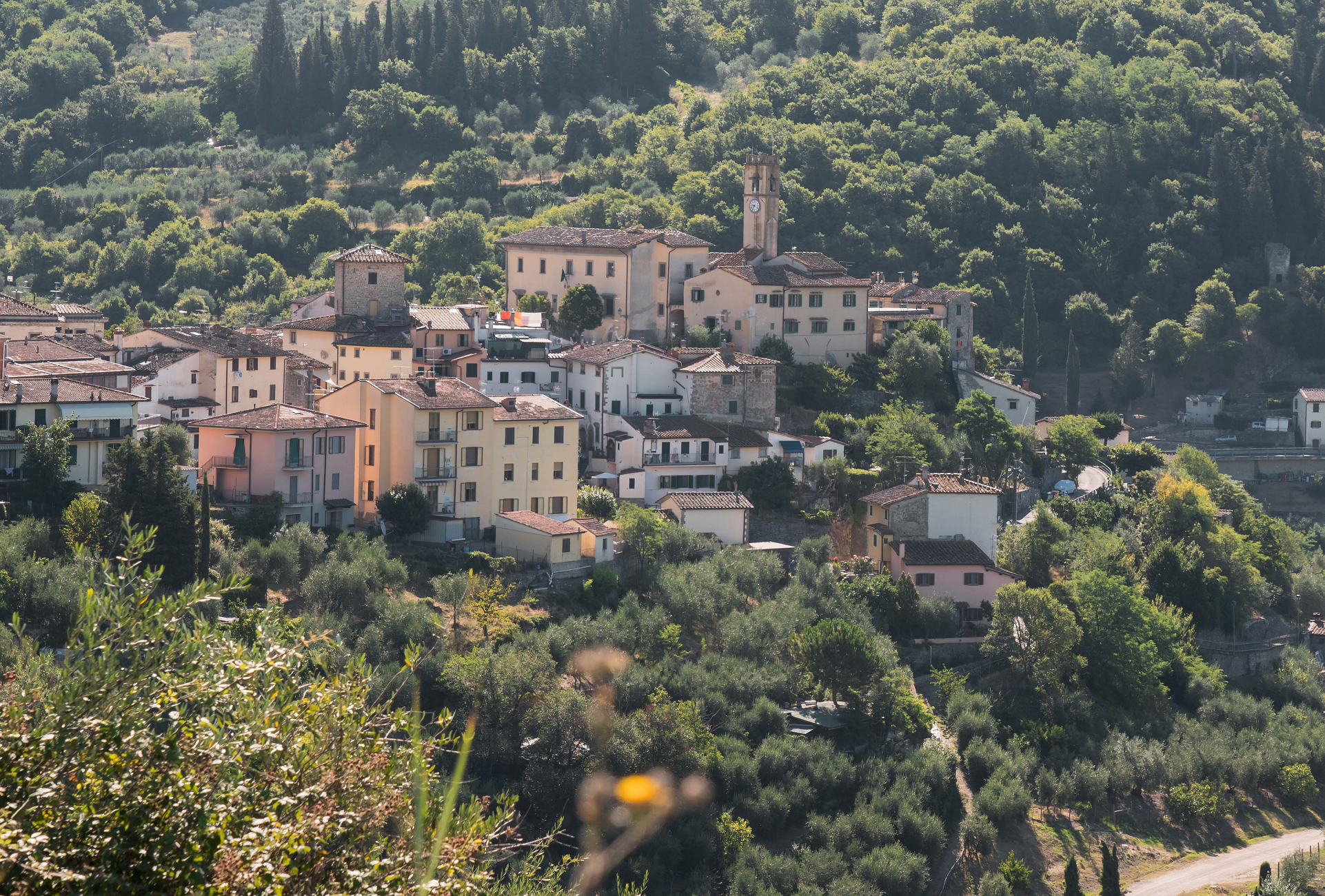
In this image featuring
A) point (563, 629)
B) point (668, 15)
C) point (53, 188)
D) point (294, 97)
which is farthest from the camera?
point (668, 15)

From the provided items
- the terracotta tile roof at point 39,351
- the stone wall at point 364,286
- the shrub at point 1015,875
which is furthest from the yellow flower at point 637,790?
the stone wall at point 364,286

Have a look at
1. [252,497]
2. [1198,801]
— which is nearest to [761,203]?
[252,497]

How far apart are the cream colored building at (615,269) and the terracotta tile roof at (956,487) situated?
15.3 metres

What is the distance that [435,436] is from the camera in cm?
4988

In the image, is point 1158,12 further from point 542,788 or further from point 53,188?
point 542,788

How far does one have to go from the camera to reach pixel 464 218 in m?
94.8

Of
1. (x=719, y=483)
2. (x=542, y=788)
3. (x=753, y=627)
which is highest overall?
(x=719, y=483)

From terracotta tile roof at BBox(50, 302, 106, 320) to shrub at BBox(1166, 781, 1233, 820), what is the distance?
48.8 m

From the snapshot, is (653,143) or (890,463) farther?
(653,143)

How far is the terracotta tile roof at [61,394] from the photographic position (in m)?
45.8

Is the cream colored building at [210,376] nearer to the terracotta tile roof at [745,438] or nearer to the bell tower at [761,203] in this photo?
the terracotta tile roof at [745,438]

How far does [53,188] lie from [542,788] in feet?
271

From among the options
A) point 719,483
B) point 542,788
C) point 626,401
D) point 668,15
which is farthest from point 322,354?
Answer: point 668,15

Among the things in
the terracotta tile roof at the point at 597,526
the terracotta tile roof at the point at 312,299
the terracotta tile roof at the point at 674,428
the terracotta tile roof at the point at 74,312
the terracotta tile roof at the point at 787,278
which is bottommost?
the terracotta tile roof at the point at 597,526
